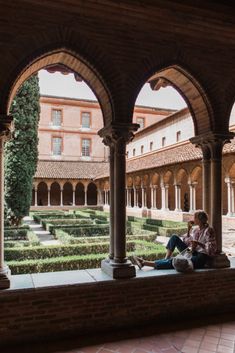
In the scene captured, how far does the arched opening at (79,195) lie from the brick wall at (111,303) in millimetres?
29976

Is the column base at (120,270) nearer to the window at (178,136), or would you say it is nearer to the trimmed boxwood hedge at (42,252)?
the trimmed boxwood hedge at (42,252)

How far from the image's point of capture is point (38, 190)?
106 feet

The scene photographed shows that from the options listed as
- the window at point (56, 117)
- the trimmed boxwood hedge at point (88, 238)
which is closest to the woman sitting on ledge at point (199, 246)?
the trimmed boxwood hedge at point (88, 238)

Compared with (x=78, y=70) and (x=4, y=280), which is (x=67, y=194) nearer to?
(x=78, y=70)

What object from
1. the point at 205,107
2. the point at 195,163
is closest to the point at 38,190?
the point at 195,163

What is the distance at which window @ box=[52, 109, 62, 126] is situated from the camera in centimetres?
3716

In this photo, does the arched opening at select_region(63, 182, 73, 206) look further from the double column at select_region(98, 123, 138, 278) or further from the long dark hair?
the long dark hair

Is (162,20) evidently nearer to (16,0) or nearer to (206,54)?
(206,54)

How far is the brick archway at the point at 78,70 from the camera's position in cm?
409

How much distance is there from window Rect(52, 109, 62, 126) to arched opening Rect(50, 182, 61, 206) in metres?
8.12

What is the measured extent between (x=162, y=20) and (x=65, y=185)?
29874 mm

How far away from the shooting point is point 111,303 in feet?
13.2

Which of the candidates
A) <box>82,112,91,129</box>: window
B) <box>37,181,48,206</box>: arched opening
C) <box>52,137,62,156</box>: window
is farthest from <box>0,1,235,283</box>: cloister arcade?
<box>82,112,91,129</box>: window

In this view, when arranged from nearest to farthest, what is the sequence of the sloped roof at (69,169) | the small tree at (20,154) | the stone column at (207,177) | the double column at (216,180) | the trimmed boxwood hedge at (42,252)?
the double column at (216,180)
the stone column at (207,177)
the trimmed boxwood hedge at (42,252)
the small tree at (20,154)
the sloped roof at (69,169)
